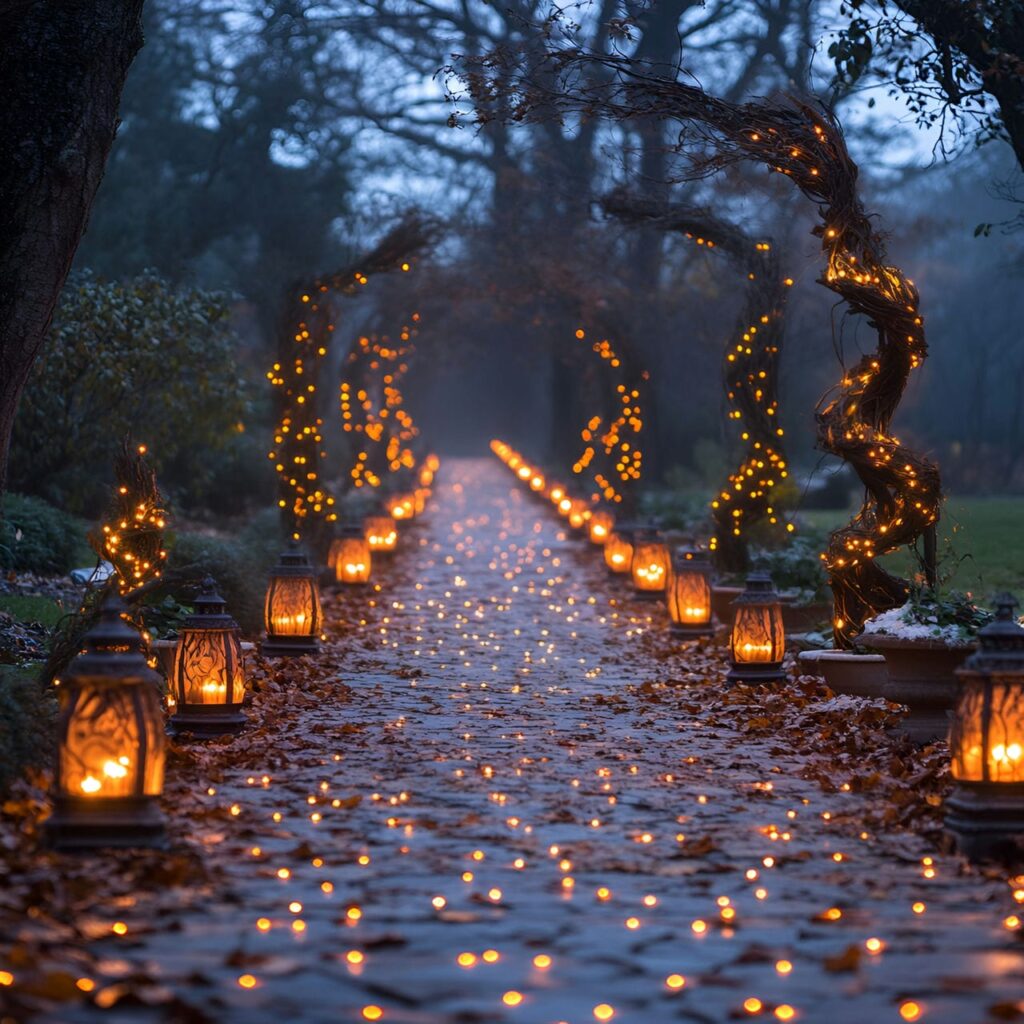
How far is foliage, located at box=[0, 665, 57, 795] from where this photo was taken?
28.4 ft

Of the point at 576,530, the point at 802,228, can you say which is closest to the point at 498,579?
the point at 576,530

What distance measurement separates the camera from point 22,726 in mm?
9008

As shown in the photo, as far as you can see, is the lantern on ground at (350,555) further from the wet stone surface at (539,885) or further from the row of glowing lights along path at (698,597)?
the wet stone surface at (539,885)

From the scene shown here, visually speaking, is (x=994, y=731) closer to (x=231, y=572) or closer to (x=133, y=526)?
(x=133, y=526)

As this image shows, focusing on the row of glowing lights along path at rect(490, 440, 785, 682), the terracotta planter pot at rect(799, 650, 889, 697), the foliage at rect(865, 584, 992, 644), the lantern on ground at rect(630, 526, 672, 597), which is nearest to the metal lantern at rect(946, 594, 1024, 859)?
the foliage at rect(865, 584, 992, 644)

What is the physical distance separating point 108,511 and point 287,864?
5199 mm

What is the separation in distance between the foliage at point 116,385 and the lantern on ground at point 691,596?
7.82 meters

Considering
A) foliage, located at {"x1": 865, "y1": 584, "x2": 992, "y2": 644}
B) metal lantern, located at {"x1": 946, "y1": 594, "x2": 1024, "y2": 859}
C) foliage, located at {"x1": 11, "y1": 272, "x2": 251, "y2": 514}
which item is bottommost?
metal lantern, located at {"x1": 946, "y1": 594, "x2": 1024, "y2": 859}

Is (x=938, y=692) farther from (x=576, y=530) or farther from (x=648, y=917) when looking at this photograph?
(x=576, y=530)

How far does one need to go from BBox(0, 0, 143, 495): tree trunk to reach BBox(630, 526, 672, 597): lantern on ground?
12.9m

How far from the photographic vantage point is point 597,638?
18375mm

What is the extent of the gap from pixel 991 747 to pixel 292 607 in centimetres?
887

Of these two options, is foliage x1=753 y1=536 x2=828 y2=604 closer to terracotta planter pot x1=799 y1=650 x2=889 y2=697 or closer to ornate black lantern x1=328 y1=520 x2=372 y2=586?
terracotta planter pot x1=799 y1=650 x2=889 y2=697

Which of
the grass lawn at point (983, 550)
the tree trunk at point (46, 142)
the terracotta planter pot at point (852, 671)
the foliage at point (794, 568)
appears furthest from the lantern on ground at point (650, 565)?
the tree trunk at point (46, 142)
